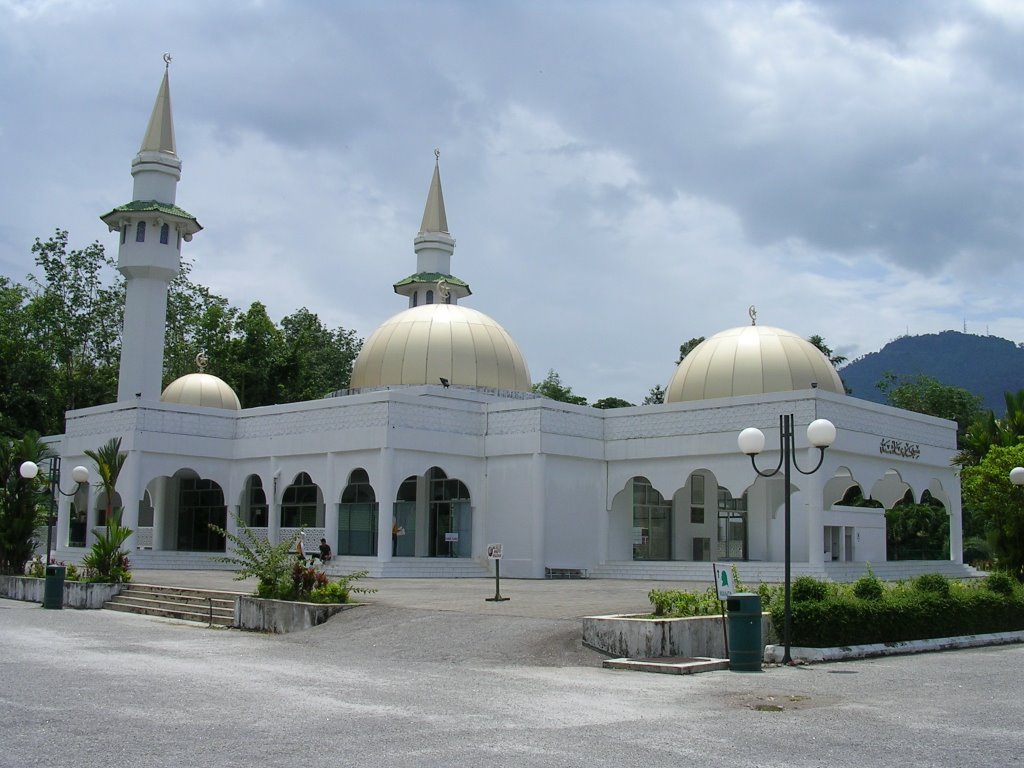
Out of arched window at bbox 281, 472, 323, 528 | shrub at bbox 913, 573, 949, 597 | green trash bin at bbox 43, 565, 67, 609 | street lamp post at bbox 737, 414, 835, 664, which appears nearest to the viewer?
street lamp post at bbox 737, 414, 835, 664

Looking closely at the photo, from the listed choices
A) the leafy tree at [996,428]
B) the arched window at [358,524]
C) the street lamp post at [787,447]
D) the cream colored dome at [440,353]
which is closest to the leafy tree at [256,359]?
the cream colored dome at [440,353]

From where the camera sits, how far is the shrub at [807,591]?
1574 cm

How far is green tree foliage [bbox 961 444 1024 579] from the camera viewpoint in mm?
22609

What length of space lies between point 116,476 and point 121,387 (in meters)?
6.78

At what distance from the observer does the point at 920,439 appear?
34062 millimetres

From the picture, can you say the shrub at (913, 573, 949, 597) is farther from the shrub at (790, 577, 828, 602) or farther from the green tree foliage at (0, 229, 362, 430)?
the green tree foliage at (0, 229, 362, 430)

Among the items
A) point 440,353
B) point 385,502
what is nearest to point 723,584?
point 385,502

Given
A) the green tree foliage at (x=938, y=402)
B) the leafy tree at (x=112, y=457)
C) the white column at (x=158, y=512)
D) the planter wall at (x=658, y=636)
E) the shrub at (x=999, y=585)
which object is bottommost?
the planter wall at (x=658, y=636)

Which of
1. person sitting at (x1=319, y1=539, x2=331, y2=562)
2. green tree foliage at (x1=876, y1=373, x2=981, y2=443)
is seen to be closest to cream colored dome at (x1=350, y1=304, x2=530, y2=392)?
person sitting at (x1=319, y1=539, x2=331, y2=562)

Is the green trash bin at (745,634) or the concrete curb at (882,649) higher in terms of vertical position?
the green trash bin at (745,634)

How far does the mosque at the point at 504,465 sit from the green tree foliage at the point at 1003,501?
607 cm

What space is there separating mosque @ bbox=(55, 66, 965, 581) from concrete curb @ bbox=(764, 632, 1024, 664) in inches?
430

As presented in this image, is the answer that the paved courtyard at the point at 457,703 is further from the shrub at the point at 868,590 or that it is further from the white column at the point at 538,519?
the white column at the point at 538,519

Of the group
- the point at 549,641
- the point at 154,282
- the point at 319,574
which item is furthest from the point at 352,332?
the point at 549,641
